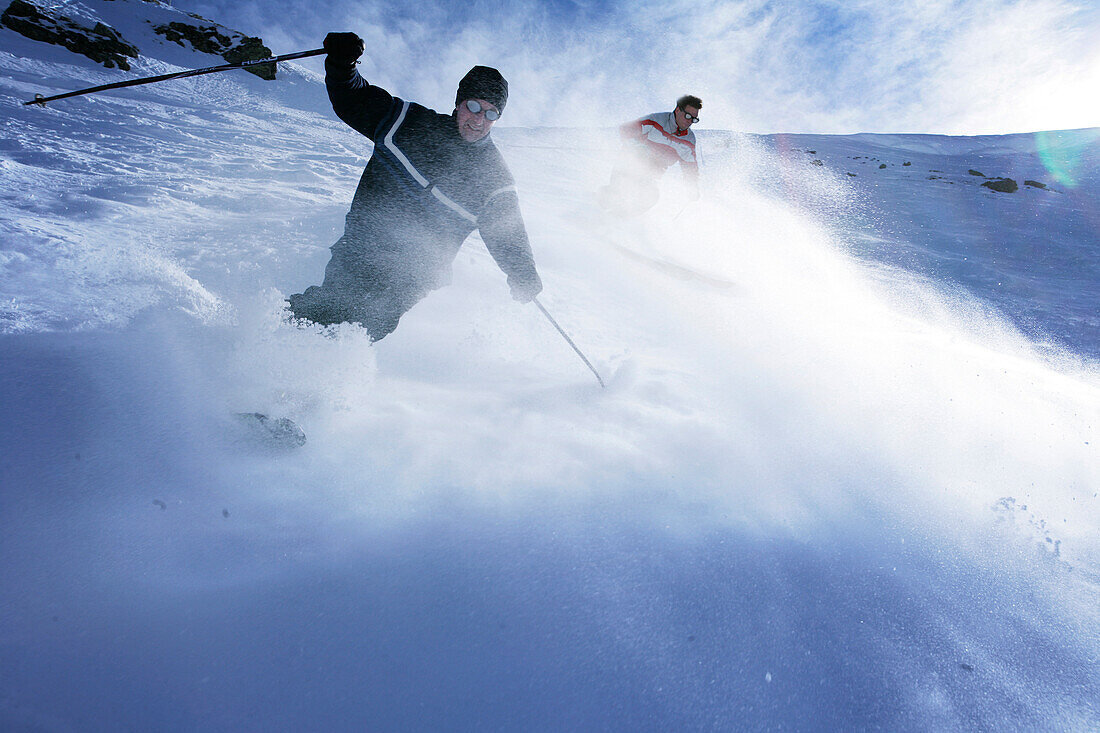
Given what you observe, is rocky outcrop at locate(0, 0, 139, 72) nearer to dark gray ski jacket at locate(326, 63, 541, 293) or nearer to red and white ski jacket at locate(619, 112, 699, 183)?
red and white ski jacket at locate(619, 112, 699, 183)

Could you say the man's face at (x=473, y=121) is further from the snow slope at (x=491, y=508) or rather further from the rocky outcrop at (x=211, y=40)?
the rocky outcrop at (x=211, y=40)

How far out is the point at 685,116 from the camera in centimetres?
657

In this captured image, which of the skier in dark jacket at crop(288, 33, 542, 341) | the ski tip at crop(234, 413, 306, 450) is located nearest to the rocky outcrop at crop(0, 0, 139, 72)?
the skier in dark jacket at crop(288, 33, 542, 341)

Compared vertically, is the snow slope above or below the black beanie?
below

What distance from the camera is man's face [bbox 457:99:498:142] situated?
7.39ft

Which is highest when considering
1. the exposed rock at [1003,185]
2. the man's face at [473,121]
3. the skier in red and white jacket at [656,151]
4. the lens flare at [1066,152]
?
the lens flare at [1066,152]

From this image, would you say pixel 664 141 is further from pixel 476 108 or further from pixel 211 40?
pixel 211 40

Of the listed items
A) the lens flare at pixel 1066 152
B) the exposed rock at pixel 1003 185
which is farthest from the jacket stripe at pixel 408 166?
the lens flare at pixel 1066 152

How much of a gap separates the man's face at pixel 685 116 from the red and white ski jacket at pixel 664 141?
0.24 feet

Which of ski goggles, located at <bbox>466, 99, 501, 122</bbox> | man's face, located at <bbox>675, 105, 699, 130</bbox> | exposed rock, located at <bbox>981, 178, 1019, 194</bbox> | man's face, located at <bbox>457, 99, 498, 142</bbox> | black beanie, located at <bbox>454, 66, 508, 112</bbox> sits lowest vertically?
man's face, located at <bbox>457, 99, 498, 142</bbox>

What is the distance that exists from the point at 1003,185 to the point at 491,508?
23889mm

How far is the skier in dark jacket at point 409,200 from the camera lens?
2275 mm

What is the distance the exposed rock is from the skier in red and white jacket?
17135mm

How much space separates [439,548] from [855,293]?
7.44 meters
